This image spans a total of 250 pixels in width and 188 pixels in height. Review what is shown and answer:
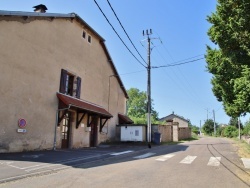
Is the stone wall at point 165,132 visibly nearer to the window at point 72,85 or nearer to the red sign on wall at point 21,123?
the window at point 72,85

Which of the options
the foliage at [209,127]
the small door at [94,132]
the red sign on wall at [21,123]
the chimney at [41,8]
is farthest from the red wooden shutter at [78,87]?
the foliage at [209,127]

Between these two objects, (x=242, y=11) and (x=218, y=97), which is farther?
(x=218, y=97)

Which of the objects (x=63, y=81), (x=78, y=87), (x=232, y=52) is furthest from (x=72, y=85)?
(x=232, y=52)

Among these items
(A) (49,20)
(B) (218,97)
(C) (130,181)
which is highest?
(A) (49,20)

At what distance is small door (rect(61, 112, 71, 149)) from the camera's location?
66.3ft

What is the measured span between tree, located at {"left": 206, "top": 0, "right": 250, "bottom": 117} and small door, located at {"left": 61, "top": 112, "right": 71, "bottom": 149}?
10995 millimetres

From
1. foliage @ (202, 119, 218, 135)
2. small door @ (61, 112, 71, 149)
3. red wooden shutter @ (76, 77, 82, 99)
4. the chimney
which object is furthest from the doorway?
foliage @ (202, 119, 218, 135)

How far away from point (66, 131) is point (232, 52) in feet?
42.7

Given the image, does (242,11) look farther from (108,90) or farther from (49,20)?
(108,90)

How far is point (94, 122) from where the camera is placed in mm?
25766

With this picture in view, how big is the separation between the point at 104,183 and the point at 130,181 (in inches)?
35.9

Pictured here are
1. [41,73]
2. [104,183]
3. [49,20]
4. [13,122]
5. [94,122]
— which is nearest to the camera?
[104,183]

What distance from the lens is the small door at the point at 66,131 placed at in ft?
66.3

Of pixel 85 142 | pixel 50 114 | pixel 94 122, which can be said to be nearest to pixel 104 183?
pixel 50 114
